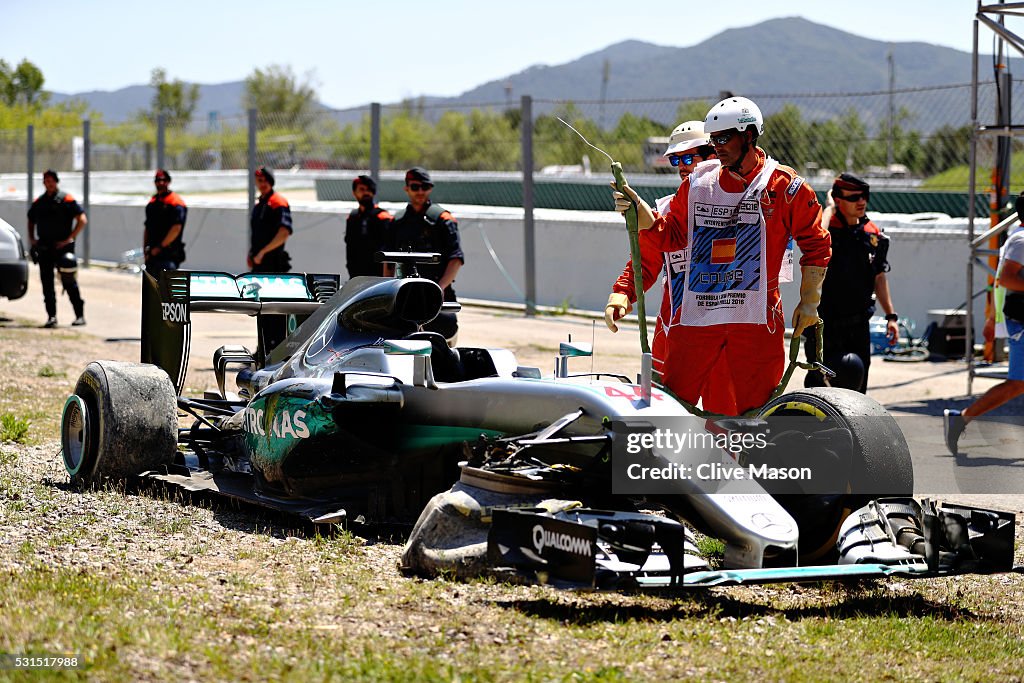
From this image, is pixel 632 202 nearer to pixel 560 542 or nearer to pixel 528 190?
pixel 560 542

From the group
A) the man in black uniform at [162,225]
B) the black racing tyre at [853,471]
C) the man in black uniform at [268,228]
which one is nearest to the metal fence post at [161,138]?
the man in black uniform at [162,225]

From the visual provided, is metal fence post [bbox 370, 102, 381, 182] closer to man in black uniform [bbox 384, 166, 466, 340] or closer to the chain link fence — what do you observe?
the chain link fence

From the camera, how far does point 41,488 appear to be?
6672mm

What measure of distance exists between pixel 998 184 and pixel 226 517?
8071 millimetres

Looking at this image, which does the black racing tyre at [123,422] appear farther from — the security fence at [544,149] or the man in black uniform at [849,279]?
the security fence at [544,149]

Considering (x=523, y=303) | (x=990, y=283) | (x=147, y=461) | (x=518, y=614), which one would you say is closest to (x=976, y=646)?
(x=518, y=614)

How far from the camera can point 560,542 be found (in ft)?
14.9

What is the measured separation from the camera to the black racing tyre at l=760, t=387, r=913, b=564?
5031 millimetres

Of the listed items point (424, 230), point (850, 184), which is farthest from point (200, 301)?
point (850, 184)

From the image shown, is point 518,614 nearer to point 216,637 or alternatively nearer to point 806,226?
point 216,637

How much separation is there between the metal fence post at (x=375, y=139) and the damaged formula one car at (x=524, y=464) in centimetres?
1057

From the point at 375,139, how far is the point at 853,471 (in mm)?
13288

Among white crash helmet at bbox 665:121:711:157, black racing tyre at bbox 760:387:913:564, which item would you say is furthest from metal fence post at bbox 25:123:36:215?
black racing tyre at bbox 760:387:913:564

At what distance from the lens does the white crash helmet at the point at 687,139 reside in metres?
6.77
